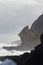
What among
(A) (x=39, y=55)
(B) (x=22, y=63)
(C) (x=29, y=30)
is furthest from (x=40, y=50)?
(C) (x=29, y=30)

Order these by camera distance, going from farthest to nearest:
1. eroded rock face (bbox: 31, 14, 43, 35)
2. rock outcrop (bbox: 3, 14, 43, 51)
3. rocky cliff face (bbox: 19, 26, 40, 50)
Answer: rocky cliff face (bbox: 19, 26, 40, 50), rock outcrop (bbox: 3, 14, 43, 51), eroded rock face (bbox: 31, 14, 43, 35)

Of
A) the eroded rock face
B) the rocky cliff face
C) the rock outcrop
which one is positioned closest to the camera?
the eroded rock face

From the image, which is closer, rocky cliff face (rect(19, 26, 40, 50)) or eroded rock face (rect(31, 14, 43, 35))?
eroded rock face (rect(31, 14, 43, 35))

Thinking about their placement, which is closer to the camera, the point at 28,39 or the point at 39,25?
the point at 39,25

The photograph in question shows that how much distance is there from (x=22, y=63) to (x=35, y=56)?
812 mm

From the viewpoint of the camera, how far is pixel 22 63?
39.0ft

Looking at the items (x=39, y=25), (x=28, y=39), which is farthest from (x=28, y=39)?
(x=39, y=25)

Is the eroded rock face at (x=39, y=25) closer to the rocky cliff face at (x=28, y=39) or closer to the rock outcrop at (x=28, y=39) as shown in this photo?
the rock outcrop at (x=28, y=39)

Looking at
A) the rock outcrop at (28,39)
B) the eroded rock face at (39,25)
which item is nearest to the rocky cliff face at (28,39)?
the rock outcrop at (28,39)

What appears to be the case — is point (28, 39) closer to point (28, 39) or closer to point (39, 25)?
point (28, 39)

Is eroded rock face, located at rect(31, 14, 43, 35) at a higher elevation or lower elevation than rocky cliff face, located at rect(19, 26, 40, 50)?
lower

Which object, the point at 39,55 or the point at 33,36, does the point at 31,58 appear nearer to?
the point at 39,55

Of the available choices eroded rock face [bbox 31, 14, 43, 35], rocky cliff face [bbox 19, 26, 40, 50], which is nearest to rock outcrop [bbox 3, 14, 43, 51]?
rocky cliff face [bbox 19, 26, 40, 50]

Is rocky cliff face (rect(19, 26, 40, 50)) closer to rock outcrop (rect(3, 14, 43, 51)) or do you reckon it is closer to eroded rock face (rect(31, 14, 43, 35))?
rock outcrop (rect(3, 14, 43, 51))
